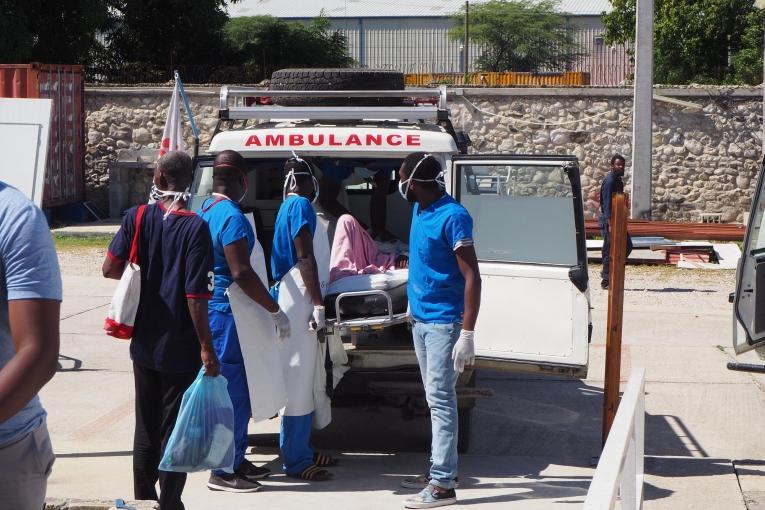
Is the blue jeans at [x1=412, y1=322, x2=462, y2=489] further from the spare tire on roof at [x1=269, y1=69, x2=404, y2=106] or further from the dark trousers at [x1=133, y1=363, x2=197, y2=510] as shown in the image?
the spare tire on roof at [x1=269, y1=69, x2=404, y2=106]

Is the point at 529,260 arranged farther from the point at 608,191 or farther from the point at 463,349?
the point at 608,191

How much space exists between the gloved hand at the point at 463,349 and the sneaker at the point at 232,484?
4.65ft

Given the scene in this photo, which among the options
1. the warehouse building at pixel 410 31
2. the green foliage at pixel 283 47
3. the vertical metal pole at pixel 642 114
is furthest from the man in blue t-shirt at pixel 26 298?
the warehouse building at pixel 410 31

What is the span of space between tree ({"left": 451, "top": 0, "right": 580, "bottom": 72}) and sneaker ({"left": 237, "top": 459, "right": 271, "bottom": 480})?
1481 inches

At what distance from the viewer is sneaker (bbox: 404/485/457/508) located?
595 centimetres

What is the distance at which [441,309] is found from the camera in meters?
5.92

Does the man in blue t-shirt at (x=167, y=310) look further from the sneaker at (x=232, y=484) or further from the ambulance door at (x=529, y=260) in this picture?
the ambulance door at (x=529, y=260)

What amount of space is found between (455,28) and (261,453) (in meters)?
38.1

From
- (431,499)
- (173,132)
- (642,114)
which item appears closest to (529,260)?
(431,499)

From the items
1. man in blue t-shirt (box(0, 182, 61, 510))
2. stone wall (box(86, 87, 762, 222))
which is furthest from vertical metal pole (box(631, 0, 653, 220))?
man in blue t-shirt (box(0, 182, 61, 510))

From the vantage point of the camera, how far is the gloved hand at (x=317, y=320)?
21.0ft

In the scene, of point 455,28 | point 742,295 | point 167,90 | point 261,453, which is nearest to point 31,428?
point 261,453

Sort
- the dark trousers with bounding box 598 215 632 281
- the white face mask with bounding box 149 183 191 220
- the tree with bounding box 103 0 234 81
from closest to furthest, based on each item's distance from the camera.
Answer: the white face mask with bounding box 149 183 191 220 → the dark trousers with bounding box 598 215 632 281 → the tree with bounding box 103 0 234 81

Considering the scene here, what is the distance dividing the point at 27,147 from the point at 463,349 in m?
2.63
